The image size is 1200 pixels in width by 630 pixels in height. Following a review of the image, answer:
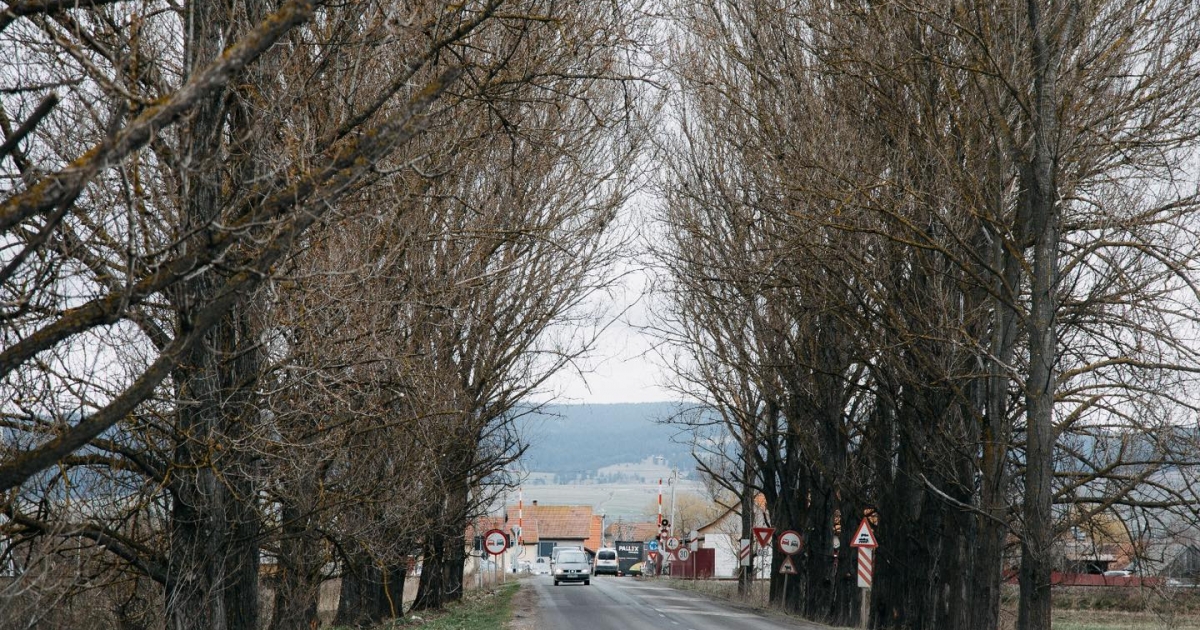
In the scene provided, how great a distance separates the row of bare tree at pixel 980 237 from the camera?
1448 centimetres

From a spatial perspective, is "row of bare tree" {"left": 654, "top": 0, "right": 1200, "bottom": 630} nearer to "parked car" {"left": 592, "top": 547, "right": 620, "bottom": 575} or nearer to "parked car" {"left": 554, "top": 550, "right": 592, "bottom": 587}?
"parked car" {"left": 554, "top": 550, "right": 592, "bottom": 587}

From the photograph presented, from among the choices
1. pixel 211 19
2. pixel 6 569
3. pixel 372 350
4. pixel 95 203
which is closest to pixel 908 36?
pixel 372 350

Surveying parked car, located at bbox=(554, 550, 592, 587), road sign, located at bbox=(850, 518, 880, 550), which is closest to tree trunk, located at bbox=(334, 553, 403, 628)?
road sign, located at bbox=(850, 518, 880, 550)

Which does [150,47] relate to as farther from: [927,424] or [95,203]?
[927,424]

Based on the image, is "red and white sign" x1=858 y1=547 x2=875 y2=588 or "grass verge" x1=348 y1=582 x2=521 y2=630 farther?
"red and white sign" x1=858 y1=547 x2=875 y2=588

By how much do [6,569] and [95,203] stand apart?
107 inches

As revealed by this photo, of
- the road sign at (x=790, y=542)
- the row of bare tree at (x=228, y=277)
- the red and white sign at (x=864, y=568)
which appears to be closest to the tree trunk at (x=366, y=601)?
the row of bare tree at (x=228, y=277)

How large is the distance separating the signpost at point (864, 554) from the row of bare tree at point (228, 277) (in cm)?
1166

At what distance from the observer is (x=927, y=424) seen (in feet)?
65.3

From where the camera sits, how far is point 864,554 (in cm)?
2666

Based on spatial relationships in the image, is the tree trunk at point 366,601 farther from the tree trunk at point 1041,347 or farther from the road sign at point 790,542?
the tree trunk at point 1041,347

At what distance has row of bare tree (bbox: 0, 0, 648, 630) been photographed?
5656mm

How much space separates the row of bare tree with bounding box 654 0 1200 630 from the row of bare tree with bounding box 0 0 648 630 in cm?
519

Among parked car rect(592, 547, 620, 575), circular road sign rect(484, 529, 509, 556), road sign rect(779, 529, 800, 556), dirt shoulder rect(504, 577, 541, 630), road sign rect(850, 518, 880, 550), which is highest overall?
road sign rect(850, 518, 880, 550)
